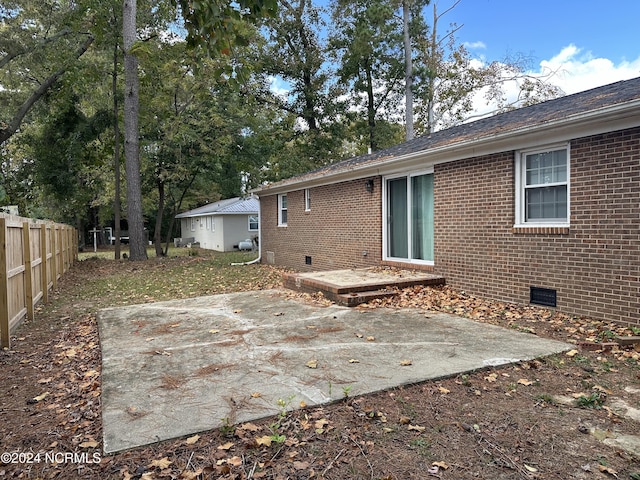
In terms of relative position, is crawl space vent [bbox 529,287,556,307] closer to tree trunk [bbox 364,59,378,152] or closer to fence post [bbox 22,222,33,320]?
fence post [bbox 22,222,33,320]

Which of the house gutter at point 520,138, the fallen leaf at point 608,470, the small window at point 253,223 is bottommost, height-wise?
the fallen leaf at point 608,470

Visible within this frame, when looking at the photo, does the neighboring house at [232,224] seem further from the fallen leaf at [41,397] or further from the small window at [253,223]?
the fallen leaf at [41,397]

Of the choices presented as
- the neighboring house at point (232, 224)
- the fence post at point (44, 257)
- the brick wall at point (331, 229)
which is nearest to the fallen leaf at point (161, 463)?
the fence post at point (44, 257)

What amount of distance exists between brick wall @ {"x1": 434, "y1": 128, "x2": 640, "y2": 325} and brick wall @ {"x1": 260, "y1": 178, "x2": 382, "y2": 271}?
92.4 inches

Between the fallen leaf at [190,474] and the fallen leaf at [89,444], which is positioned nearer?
the fallen leaf at [190,474]

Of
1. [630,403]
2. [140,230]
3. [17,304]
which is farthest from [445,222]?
[140,230]

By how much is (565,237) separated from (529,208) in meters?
0.80

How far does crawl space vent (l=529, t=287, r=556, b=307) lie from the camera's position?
20.5ft

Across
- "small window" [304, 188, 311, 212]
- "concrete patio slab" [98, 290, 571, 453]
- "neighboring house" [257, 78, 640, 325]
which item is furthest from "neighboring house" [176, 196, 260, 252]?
"concrete patio slab" [98, 290, 571, 453]

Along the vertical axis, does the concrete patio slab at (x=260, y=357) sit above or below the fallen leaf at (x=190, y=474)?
above

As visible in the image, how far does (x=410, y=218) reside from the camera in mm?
9117

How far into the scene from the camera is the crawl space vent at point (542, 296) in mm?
6234

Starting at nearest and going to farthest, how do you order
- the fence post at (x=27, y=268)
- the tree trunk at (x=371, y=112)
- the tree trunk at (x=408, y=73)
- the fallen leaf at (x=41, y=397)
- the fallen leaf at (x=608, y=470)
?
the fallen leaf at (x=608, y=470) → the fallen leaf at (x=41, y=397) → the fence post at (x=27, y=268) → the tree trunk at (x=408, y=73) → the tree trunk at (x=371, y=112)

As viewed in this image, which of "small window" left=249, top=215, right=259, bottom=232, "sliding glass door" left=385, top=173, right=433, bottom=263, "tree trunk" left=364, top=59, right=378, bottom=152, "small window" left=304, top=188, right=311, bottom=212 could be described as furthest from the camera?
"small window" left=249, top=215, right=259, bottom=232
